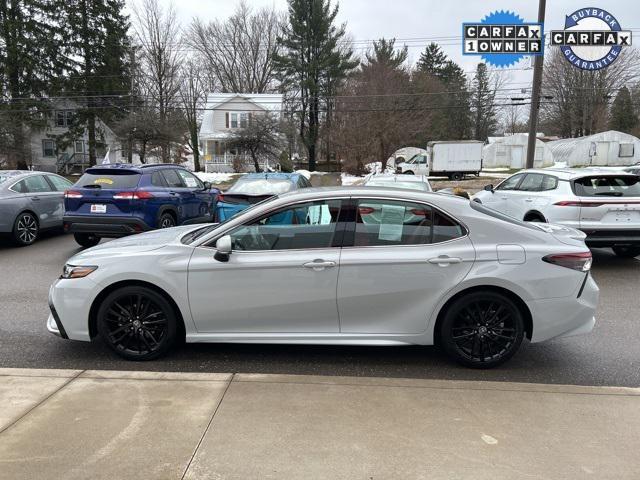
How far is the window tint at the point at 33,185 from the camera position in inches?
415

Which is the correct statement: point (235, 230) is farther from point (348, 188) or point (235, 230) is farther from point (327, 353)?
point (327, 353)

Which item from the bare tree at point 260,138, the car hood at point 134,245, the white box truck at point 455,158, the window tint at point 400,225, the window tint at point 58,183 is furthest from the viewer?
the white box truck at point 455,158

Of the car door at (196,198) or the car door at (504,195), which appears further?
the car door at (196,198)

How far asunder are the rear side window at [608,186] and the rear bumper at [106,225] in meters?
7.43

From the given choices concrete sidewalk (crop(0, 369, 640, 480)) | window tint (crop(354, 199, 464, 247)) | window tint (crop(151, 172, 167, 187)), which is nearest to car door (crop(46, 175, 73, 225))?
window tint (crop(151, 172, 167, 187))

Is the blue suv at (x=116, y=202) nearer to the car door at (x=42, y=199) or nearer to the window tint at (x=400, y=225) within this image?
the car door at (x=42, y=199)

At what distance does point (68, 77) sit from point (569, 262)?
44.2 meters

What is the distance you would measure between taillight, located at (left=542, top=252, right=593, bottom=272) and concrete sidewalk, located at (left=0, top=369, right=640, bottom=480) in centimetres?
97

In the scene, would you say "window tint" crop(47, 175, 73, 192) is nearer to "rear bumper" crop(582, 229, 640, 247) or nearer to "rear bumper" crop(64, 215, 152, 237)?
"rear bumper" crop(64, 215, 152, 237)

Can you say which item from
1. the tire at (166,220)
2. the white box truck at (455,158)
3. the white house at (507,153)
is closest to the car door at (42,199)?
the tire at (166,220)

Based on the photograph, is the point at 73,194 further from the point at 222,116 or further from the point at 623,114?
the point at 623,114

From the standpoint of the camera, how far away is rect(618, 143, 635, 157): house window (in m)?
51.5

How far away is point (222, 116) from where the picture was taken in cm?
4875

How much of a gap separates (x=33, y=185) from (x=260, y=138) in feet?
88.3
